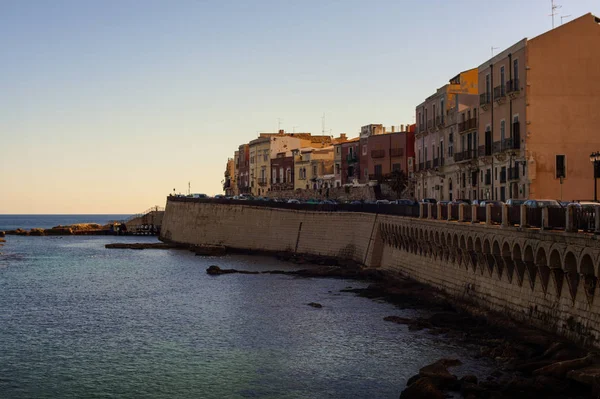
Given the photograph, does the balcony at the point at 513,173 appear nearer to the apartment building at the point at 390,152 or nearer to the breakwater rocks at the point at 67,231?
the apartment building at the point at 390,152

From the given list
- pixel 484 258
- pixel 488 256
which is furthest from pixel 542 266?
pixel 484 258

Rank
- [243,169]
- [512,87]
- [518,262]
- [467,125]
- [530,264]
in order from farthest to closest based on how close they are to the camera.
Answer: [243,169] < [467,125] < [512,87] < [518,262] < [530,264]

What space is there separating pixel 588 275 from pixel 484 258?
1125 centimetres

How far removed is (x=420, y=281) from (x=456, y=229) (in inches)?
372

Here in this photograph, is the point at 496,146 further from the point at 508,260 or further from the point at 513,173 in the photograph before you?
the point at 508,260

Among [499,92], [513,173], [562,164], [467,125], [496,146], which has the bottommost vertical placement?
[513,173]

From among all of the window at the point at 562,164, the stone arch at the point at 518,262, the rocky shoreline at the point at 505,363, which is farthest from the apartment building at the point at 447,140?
the stone arch at the point at 518,262

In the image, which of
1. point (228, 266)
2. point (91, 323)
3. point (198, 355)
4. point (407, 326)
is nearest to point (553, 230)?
point (407, 326)

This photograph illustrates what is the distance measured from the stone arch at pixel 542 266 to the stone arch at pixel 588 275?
3373 mm

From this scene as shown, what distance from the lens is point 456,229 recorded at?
42031 mm

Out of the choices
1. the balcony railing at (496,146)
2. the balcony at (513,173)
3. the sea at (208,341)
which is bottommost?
the sea at (208,341)

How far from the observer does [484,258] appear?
1503 inches

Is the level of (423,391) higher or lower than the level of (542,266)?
lower

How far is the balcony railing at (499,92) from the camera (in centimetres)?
5238
